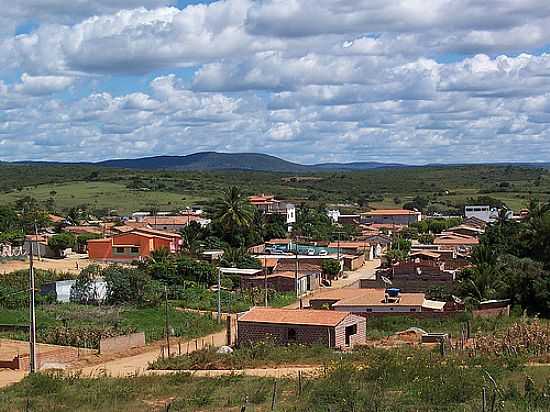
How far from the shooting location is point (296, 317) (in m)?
34.9

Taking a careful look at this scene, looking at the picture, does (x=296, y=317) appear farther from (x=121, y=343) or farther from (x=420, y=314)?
(x=420, y=314)

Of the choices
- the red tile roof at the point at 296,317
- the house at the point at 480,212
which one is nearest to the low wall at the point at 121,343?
the red tile roof at the point at 296,317

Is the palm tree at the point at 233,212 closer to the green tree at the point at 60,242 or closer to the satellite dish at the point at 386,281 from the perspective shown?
the green tree at the point at 60,242

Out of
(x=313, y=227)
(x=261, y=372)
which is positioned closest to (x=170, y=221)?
(x=313, y=227)

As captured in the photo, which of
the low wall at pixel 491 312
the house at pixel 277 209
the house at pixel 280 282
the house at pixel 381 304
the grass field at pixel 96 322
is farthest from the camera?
the house at pixel 277 209

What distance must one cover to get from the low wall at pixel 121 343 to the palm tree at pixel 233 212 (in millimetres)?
37220

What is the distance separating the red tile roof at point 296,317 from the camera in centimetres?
3403

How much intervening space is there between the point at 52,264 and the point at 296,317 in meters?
33.5

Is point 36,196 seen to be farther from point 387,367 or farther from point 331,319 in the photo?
point 387,367

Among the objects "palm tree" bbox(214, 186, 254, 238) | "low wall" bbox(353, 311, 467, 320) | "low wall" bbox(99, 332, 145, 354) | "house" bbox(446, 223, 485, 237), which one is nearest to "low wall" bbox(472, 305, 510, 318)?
"low wall" bbox(353, 311, 467, 320)

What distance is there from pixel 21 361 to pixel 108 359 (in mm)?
3410

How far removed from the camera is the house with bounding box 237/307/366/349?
33.7 metres

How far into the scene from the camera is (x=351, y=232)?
9262cm

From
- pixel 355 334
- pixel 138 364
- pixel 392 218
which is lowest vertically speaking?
pixel 392 218
